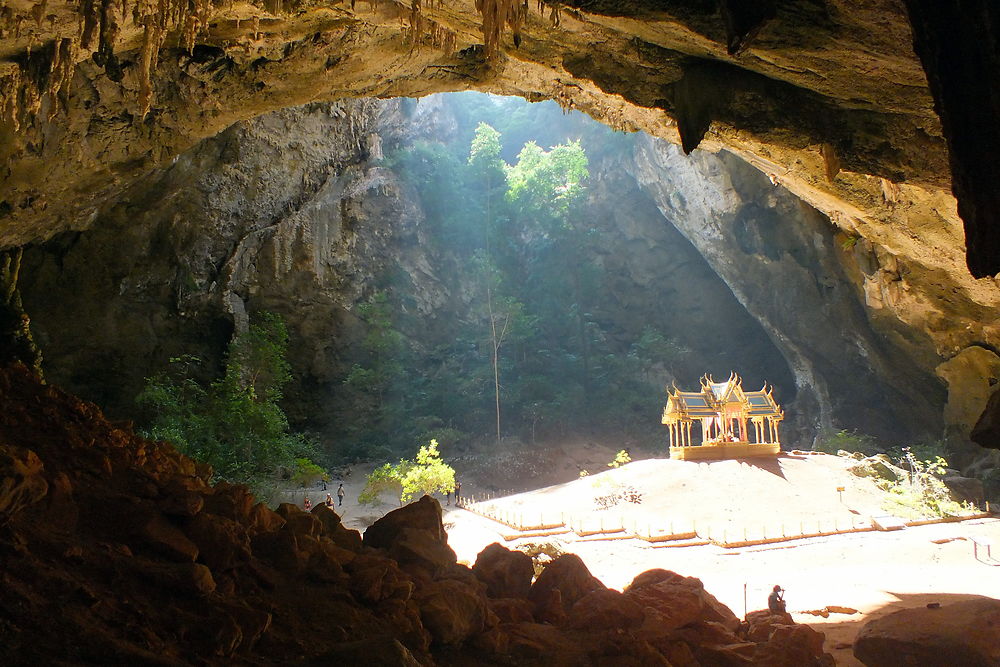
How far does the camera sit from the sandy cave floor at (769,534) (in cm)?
980

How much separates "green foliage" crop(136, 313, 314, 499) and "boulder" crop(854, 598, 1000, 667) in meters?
11.8

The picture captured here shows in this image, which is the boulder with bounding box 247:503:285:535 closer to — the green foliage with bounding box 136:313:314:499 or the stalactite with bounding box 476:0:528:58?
the stalactite with bounding box 476:0:528:58

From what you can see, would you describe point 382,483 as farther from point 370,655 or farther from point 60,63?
point 370,655

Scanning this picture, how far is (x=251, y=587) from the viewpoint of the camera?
5.15m

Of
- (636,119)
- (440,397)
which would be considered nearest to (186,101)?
(636,119)

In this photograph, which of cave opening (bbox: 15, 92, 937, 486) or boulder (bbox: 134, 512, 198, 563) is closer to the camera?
boulder (bbox: 134, 512, 198, 563)

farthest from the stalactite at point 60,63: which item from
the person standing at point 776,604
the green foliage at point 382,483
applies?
the green foliage at point 382,483

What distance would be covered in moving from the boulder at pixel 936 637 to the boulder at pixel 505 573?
12.1 ft

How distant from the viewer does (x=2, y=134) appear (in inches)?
294

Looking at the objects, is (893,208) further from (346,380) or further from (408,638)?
(346,380)

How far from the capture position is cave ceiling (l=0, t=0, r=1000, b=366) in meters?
5.06

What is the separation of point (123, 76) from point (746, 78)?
7.86 metres

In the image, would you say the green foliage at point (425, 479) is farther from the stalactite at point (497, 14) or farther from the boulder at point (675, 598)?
the stalactite at point (497, 14)

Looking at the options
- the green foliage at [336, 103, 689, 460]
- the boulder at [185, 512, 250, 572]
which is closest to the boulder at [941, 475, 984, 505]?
the green foliage at [336, 103, 689, 460]
